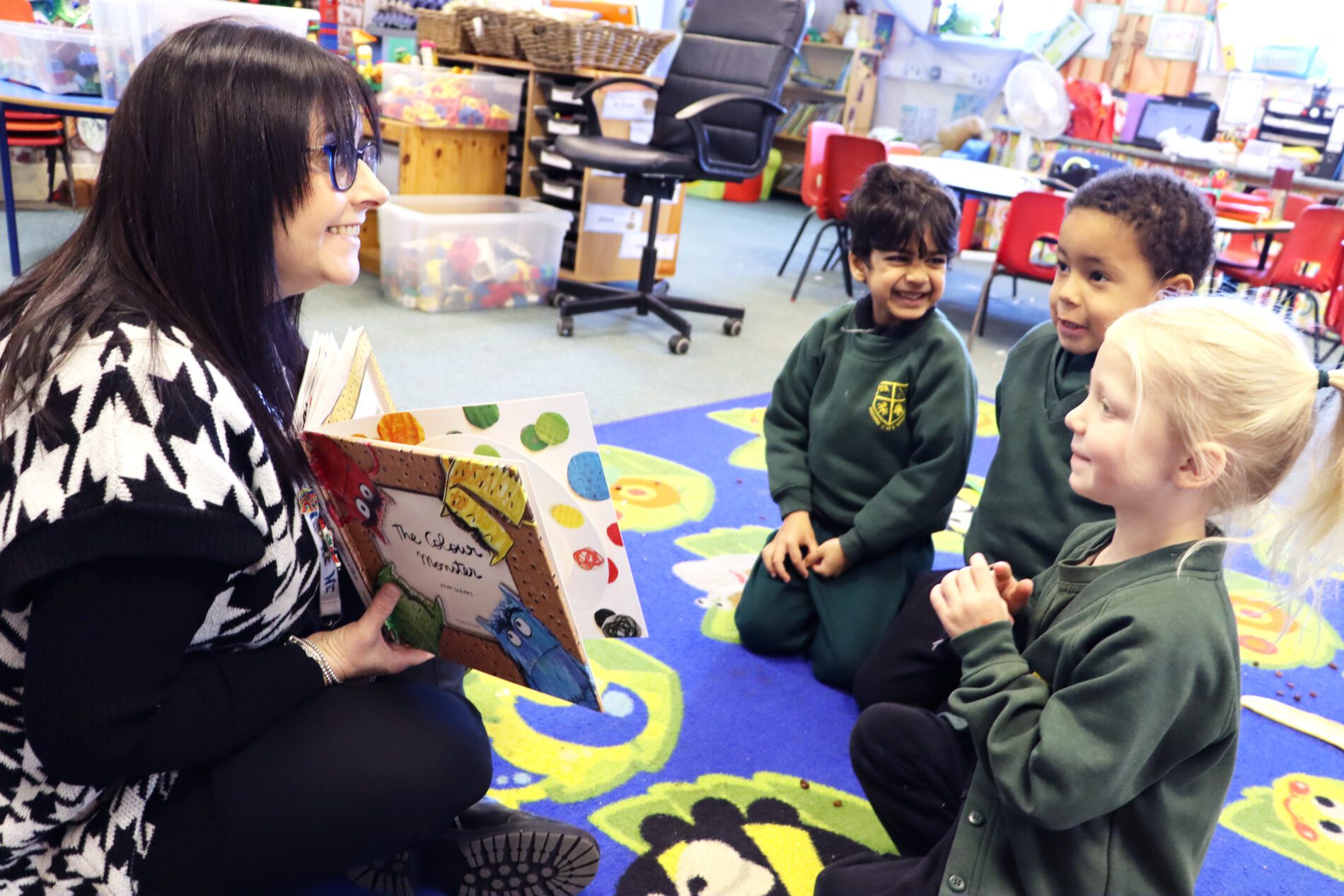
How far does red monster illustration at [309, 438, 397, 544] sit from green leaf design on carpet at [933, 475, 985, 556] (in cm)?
128

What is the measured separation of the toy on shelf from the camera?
10.7 ft

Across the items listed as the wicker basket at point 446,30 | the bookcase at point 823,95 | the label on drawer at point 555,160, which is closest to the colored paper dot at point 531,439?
the label on drawer at point 555,160

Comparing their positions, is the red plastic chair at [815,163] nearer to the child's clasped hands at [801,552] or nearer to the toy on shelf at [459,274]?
the toy on shelf at [459,274]

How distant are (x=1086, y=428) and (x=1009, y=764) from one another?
0.99 feet

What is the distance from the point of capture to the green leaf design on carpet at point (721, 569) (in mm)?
1713

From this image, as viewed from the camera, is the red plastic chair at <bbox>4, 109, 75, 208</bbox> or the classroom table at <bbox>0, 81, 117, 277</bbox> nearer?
the classroom table at <bbox>0, 81, 117, 277</bbox>

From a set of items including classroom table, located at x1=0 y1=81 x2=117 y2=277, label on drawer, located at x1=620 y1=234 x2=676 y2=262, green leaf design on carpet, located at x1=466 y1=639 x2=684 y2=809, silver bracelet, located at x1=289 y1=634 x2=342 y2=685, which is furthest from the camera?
label on drawer, located at x1=620 y1=234 x2=676 y2=262

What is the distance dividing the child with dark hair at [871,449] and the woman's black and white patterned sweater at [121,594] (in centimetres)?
96

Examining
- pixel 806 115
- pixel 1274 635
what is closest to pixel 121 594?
pixel 1274 635


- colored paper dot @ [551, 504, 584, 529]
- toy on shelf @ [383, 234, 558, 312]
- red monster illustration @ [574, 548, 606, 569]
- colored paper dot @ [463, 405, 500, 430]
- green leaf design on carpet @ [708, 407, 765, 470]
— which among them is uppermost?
colored paper dot @ [463, 405, 500, 430]

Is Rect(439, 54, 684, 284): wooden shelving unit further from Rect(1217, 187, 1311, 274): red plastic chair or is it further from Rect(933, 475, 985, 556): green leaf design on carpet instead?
Rect(1217, 187, 1311, 274): red plastic chair

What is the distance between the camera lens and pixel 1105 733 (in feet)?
2.66

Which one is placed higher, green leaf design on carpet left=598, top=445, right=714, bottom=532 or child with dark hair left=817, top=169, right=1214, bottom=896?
child with dark hair left=817, top=169, right=1214, bottom=896

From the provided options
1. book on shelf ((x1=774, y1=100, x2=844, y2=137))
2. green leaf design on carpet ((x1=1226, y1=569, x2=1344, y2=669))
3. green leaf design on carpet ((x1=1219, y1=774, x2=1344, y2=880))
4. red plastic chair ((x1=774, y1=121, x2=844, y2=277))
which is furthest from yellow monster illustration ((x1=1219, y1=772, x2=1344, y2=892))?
book on shelf ((x1=774, y1=100, x2=844, y2=137))
